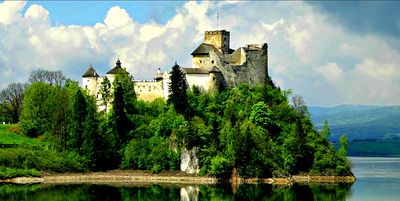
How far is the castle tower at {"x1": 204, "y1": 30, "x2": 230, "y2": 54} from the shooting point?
92.8 metres

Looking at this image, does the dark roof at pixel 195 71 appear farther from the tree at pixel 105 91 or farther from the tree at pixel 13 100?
the tree at pixel 13 100

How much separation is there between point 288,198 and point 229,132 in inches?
800

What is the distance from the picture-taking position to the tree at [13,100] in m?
116

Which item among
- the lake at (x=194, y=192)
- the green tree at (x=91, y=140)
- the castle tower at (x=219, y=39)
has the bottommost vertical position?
the lake at (x=194, y=192)

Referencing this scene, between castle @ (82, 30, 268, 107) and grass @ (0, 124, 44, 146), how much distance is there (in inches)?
425

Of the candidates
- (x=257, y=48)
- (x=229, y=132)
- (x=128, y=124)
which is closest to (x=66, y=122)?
(x=128, y=124)

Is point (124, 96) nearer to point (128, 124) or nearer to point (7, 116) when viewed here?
point (128, 124)

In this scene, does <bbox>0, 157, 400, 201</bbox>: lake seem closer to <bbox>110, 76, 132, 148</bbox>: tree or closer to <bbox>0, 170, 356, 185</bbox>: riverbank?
<bbox>0, 170, 356, 185</bbox>: riverbank

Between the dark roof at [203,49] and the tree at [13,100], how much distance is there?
3805 cm

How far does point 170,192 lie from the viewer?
66.1 metres

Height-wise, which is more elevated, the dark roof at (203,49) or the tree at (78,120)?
the dark roof at (203,49)

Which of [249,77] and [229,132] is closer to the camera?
[229,132]

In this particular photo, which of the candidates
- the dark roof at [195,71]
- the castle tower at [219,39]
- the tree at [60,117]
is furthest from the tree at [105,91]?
the castle tower at [219,39]

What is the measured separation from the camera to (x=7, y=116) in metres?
115
